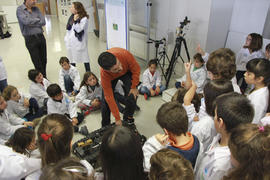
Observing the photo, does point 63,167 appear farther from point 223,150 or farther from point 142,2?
point 142,2

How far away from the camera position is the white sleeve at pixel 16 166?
1316 millimetres

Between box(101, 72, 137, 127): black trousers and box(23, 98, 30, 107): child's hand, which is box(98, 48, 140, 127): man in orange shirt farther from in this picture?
box(23, 98, 30, 107): child's hand

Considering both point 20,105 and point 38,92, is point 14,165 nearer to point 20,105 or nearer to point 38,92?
point 20,105

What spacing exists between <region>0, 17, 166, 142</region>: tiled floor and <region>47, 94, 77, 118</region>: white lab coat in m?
0.25

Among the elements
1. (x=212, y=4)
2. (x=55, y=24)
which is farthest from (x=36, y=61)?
(x=55, y=24)

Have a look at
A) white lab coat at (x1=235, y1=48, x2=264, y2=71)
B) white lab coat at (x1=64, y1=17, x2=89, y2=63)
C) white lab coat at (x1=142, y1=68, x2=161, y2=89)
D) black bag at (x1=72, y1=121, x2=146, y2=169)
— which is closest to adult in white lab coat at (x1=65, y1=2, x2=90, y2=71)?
white lab coat at (x1=64, y1=17, x2=89, y2=63)

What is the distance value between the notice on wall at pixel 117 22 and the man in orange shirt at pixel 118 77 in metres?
1.61

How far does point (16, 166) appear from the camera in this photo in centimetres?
135

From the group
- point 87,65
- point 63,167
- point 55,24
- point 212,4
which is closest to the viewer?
point 63,167

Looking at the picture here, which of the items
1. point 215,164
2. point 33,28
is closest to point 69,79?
point 33,28

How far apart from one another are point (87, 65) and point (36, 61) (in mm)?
870

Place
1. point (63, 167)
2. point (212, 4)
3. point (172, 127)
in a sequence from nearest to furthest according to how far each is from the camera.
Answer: point (63, 167) < point (172, 127) < point (212, 4)

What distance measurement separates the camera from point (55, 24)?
7898mm

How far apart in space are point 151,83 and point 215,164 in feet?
7.76
